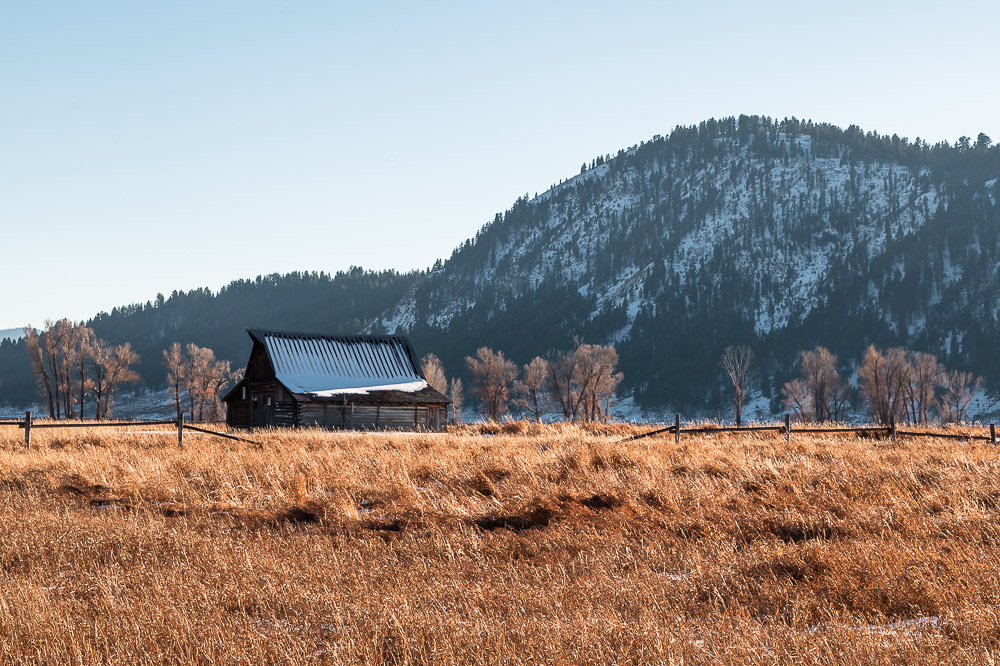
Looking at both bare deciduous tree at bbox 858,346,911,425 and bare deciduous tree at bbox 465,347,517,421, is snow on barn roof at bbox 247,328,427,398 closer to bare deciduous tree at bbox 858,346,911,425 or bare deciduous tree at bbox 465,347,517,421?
bare deciduous tree at bbox 465,347,517,421

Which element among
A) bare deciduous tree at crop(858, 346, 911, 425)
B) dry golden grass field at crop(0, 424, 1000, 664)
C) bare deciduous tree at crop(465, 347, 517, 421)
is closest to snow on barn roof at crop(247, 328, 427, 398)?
dry golden grass field at crop(0, 424, 1000, 664)

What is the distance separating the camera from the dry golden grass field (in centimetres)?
478

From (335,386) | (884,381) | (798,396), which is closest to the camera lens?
(335,386)

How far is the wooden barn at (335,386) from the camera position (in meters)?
42.2

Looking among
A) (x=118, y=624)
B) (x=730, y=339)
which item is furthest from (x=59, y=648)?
(x=730, y=339)

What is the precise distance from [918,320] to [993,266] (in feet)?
81.8

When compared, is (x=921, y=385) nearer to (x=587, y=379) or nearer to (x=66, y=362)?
(x=587, y=379)

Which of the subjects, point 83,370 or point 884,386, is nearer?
point 83,370

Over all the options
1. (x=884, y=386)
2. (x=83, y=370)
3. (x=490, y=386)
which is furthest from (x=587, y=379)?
(x=83, y=370)

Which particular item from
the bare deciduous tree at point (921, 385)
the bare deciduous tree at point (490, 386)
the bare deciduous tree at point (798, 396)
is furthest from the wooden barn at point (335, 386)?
the bare deciduous tree at point (798, 396)

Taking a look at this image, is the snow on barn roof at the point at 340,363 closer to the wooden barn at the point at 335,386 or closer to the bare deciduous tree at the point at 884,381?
the wooden barn at the point at 335,386

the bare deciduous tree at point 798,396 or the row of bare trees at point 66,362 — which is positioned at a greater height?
the row of bare trees at point 66,362

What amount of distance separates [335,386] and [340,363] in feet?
8.93

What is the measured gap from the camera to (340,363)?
45.6 metres
